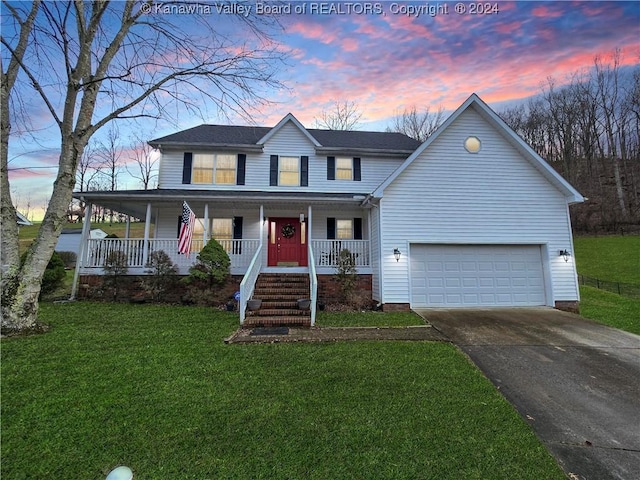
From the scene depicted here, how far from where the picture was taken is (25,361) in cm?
459

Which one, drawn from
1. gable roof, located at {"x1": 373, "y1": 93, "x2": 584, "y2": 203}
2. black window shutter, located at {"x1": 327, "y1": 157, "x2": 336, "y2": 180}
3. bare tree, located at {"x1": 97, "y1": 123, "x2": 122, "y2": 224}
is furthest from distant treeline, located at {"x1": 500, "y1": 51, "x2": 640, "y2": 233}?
bare tree, located at {"x1": 97, "y1": 123, "x2": 122, "y2": 224}

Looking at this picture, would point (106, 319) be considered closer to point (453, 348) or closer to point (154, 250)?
point (154, 250)

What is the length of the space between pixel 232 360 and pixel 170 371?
95 cm

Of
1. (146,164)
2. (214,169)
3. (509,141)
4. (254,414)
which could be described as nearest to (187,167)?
(214,169)

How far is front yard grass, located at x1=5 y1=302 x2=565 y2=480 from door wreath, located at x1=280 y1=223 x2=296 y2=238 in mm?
7292

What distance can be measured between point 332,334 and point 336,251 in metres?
4.81

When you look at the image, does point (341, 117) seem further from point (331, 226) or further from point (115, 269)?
point (115, 269)

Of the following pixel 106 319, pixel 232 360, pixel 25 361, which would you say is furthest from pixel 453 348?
pixel 106 319

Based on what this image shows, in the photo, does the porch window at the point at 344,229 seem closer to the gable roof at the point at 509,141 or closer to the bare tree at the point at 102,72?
the gable roof at the point at 509,141

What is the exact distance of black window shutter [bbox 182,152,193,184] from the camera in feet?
41.5

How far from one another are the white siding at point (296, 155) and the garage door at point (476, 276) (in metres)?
4.73

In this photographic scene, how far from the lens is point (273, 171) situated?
42.9 feet

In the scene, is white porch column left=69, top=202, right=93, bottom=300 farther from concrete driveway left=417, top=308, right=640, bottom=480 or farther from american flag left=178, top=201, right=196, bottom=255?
concrete driveway left=417, top=308, right=640, bottom=480

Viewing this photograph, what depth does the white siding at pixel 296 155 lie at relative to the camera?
1270 centimetres
